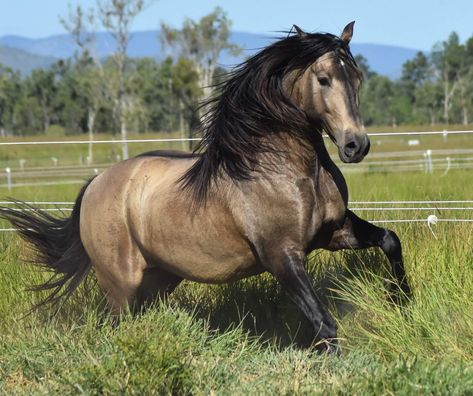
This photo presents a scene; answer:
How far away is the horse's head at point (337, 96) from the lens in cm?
477

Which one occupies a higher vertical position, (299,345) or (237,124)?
(237,124)

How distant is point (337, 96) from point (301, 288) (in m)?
1.10

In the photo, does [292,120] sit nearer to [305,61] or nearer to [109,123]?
[305,61]

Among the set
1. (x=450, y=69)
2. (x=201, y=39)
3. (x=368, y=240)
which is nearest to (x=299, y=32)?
(x=368, y=240)

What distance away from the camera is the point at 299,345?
19.5 ft

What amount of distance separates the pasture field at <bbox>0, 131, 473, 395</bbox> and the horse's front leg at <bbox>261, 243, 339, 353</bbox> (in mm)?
123

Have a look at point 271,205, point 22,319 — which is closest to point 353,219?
point 271,205

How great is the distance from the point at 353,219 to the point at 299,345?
1048 millimetres

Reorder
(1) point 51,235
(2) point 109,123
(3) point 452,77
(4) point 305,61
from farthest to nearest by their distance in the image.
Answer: (3) point 452,77 < (2) point 109,123 < (1) point 51,235 < (4) point 305,61

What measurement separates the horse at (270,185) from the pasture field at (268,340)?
0.92ft

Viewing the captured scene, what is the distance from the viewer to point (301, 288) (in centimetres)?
498

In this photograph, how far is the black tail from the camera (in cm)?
670

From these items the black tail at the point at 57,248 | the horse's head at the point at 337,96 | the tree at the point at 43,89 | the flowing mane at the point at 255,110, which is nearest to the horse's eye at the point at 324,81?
the horse's head at the point at 337,96

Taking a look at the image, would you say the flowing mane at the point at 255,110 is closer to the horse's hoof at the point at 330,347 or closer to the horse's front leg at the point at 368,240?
the horse's front leg at the point at 368,240
